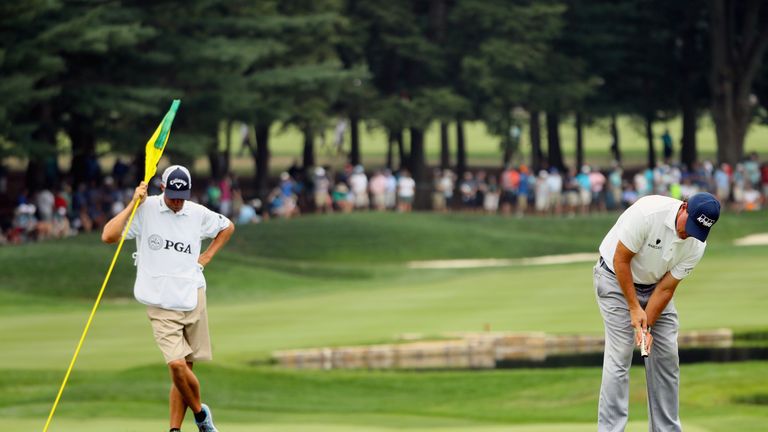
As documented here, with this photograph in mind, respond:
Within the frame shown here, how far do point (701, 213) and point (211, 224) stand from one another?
11.4 feet

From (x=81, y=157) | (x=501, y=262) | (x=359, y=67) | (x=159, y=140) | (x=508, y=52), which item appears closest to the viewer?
(x=159, y=140)

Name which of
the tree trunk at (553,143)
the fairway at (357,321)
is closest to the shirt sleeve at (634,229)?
the fairway at (357,321)

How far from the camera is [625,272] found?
10.3 metres

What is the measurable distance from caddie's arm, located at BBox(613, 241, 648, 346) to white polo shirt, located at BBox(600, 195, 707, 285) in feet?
0.19

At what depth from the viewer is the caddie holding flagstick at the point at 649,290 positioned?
396 inches

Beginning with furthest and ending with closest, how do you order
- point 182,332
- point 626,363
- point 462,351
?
point 462,351 < point 182,332 < point 626,363

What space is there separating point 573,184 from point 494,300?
23.0 metres

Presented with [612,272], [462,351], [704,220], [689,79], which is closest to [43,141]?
[462,351]

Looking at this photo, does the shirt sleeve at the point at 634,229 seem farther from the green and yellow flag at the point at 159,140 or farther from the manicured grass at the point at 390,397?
the green and yellow flag at the point at 159,140

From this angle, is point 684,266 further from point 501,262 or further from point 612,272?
point 501,262

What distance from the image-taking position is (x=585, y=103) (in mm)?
65062

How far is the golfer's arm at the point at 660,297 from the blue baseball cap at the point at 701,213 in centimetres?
50

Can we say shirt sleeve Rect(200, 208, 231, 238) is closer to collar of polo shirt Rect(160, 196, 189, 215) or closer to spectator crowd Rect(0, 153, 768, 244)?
collar of polo shirt Rect(160, 196, 189, 215)

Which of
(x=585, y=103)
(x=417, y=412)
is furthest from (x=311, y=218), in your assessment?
(x=417, y=412)
